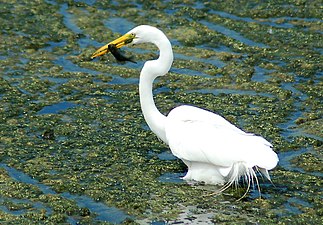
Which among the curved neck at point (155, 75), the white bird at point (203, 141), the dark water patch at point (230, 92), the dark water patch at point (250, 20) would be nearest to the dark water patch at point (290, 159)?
the white bird at point (203, 141)

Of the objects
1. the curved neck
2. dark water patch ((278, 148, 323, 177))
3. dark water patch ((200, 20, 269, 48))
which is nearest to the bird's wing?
the curved neck

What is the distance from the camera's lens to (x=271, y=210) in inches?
215

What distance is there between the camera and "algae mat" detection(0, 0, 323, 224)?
554cm

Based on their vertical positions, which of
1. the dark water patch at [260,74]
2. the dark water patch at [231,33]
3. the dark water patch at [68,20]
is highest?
the dark water patch at [231,33]

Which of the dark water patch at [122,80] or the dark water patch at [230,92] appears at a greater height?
the dark water patch at [230,92]

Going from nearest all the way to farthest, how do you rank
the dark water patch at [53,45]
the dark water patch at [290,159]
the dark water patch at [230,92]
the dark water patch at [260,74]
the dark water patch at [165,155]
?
the dark water patch at [290,159] → the dark water patch at [165,155] → the dark water patch at [230,92] → the dark water patch at [260,74] → the dark water patch at [53,45]

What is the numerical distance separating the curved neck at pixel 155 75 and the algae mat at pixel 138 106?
0.82ft

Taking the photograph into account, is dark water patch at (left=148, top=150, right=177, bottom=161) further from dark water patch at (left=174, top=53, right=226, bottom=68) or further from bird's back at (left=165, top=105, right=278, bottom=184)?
dark water patch at (left=174, top=53, right=226, bottom=68)

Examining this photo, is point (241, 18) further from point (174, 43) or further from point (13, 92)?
point (13, 92)

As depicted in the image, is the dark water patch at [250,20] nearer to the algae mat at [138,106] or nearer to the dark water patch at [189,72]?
the algae mat at [138,106]

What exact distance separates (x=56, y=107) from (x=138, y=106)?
2.32 ft

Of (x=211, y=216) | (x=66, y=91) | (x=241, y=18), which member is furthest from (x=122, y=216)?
(x=241, y=18)

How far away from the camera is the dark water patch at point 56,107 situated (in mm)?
7109

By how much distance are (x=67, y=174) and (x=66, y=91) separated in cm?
164
